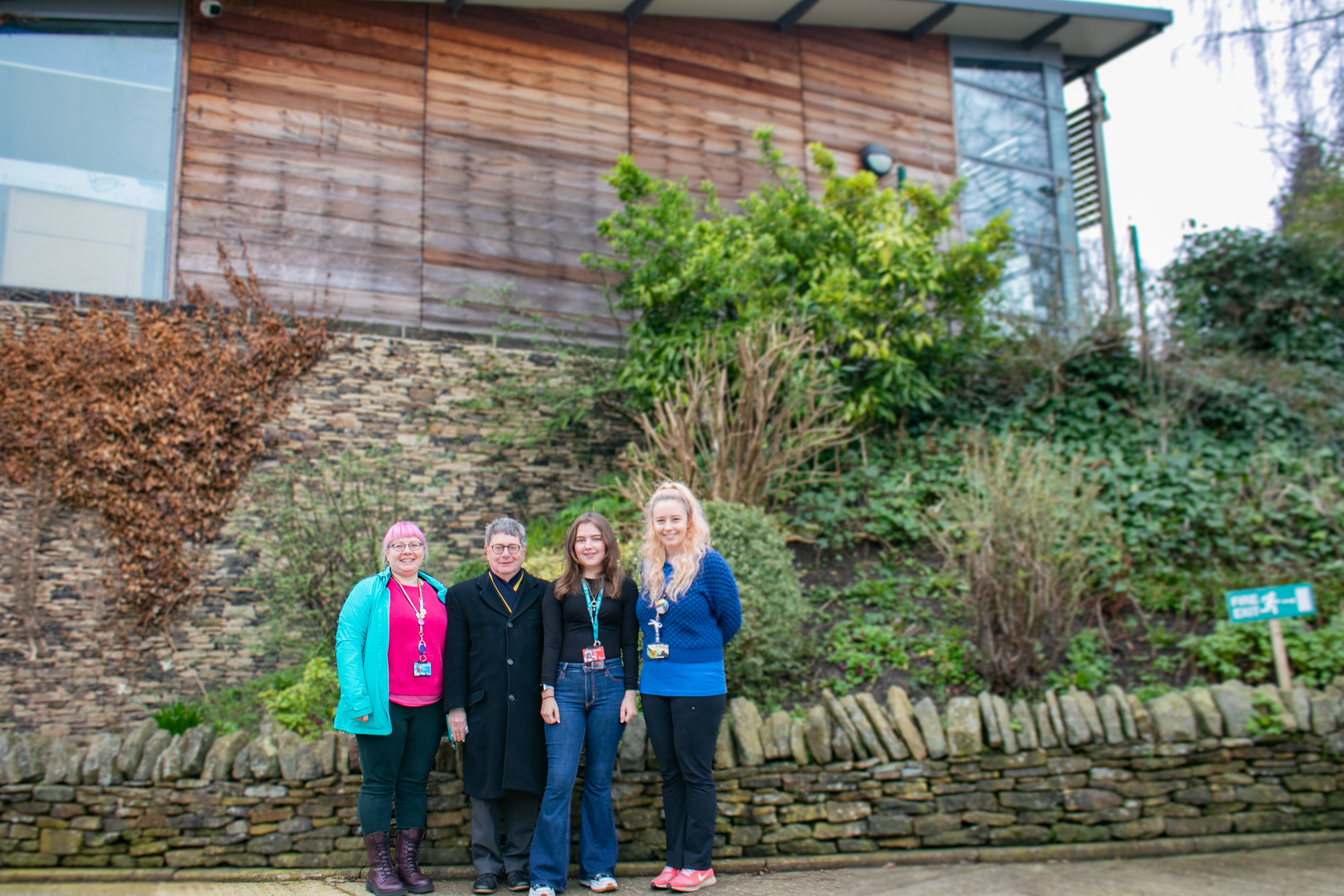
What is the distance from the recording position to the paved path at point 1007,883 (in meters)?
3.83

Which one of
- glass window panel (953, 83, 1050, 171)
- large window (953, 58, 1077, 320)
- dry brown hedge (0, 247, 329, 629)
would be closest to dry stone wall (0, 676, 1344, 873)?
dry brown hedge (0, 247, 329, 629)

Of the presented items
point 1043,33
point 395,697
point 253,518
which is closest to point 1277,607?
point 395,697

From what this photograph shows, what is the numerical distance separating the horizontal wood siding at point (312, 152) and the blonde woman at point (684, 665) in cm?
530

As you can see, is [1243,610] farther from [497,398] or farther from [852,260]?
[497,398]

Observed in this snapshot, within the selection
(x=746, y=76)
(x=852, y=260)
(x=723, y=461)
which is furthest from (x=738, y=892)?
(x=746, y=76)

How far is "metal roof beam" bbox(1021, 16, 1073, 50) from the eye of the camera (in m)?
11.1

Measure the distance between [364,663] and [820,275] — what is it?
5.83m

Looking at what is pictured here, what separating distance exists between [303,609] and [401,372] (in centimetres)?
266

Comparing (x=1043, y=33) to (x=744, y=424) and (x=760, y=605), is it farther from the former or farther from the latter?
(x=760, y=605)

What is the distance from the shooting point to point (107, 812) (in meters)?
4.30

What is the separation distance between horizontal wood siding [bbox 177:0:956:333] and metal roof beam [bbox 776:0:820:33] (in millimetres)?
133

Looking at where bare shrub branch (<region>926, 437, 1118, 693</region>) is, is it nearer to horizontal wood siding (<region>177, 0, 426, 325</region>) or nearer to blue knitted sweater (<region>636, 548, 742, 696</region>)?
blue knitted sweater (<region>636, 548, 742, 696</region>)

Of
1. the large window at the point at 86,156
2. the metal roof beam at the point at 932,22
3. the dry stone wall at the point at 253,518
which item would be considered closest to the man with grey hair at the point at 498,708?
the dry stone wall at the point at 253,518

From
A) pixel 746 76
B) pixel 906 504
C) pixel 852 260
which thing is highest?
pixel 746 76
